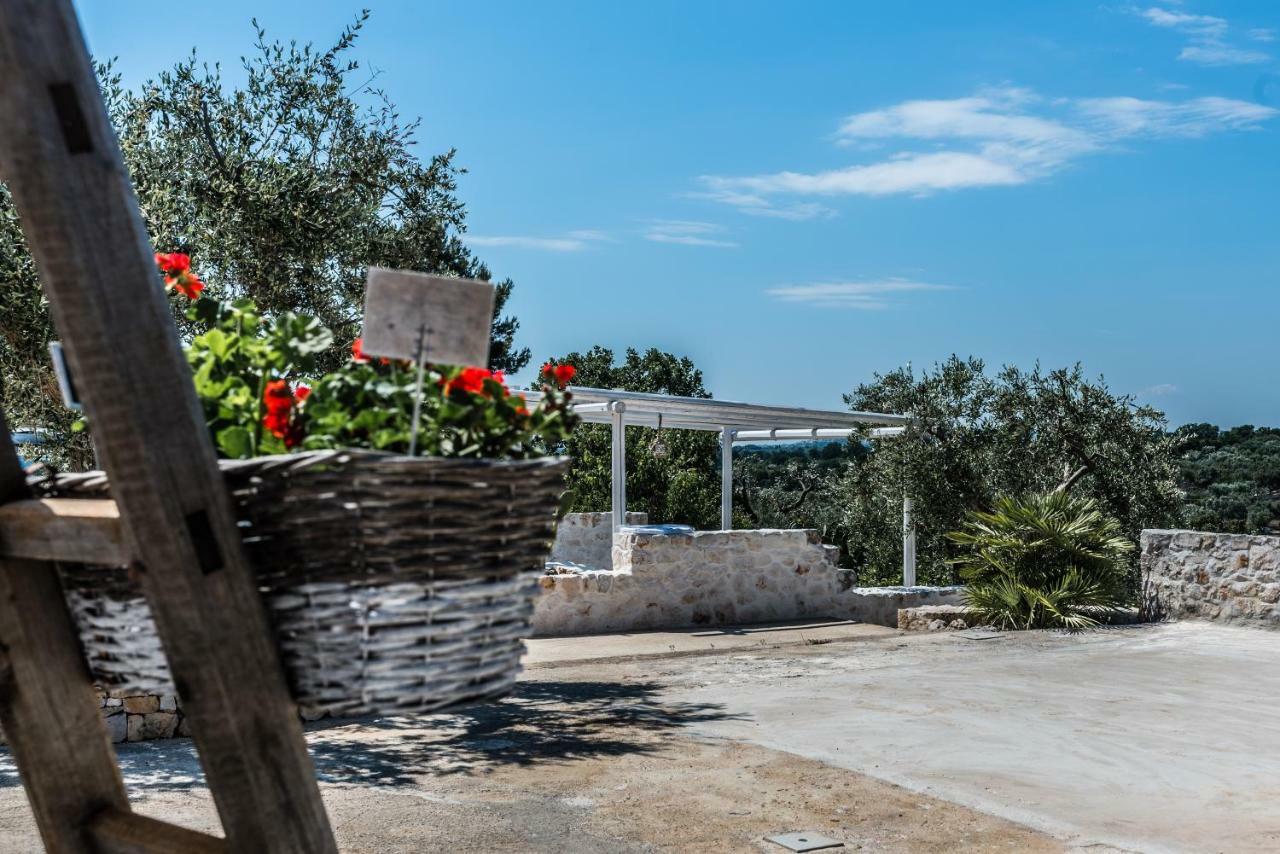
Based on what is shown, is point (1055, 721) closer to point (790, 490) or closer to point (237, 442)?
point (237, 442)

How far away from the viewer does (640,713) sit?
28.1 feet

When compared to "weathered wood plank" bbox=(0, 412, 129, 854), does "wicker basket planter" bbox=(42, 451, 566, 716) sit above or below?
above

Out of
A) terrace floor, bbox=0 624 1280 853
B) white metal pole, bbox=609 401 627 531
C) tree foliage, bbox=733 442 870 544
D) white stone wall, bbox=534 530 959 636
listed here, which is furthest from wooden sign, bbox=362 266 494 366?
tree foliage, bbox=733 442 870 544

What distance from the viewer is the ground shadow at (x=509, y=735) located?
23.5 feet

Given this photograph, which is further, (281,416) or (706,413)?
(706,413)

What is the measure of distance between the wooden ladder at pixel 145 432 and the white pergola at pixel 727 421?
12.5 m

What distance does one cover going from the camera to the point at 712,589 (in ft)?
44.3

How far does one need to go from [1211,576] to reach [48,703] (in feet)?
41.0

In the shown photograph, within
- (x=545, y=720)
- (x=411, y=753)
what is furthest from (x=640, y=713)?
(x=411, y=753)

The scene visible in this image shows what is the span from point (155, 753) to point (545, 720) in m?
2.43

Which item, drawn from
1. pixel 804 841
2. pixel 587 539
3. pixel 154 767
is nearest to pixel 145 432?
pixel 804 841

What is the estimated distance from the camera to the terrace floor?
18.8 feet

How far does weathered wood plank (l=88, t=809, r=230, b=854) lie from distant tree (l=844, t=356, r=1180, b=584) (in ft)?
49.1

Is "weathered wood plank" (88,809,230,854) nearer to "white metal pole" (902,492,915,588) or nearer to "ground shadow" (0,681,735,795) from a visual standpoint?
"ground shadow" (0,681,735,795)
